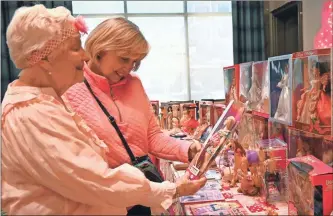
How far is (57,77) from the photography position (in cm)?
100

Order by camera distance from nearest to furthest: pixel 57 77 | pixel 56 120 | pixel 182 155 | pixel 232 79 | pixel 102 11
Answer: pixel 56 120 → pixel 57 77 → pixel 182 155 → pixel 232 79 → pixel 102 11

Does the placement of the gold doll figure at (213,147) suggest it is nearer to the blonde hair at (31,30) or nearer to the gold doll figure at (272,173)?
the gold doll figure at (272,173)

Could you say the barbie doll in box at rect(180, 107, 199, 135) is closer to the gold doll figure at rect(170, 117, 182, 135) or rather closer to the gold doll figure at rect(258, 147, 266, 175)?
the gold doll figure at rect(170, 117, 182, 135)

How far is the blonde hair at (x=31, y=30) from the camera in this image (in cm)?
92

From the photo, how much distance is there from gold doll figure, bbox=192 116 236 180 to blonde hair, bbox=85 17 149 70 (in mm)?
434

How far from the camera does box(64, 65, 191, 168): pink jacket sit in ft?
4.23

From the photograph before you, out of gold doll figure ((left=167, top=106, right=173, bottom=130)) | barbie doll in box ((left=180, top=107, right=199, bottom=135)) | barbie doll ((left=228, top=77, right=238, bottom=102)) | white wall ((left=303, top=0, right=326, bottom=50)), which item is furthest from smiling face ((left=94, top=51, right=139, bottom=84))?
white wall ((left=303, top=0, right=326, bottom=50))

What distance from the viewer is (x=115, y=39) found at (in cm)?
129

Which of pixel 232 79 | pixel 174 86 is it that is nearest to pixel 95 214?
pixel 232 79

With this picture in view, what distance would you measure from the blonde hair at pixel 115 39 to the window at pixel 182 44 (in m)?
4.08

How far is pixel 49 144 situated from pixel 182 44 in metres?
4.80

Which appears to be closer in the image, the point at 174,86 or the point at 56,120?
the point at 56,120

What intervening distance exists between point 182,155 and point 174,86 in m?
4.17

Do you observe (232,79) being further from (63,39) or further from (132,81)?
(63,39)
